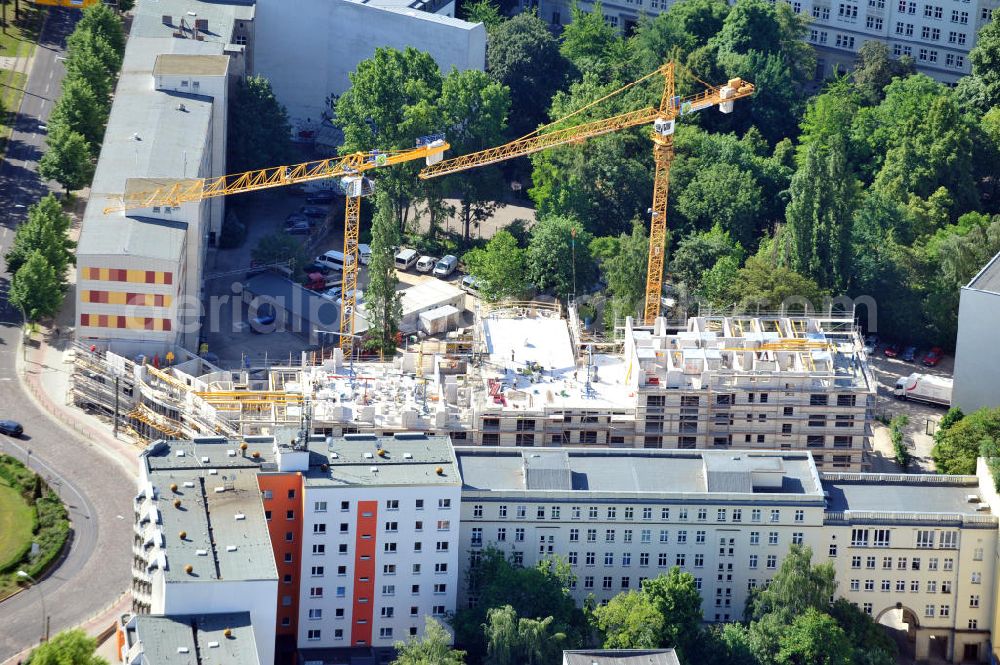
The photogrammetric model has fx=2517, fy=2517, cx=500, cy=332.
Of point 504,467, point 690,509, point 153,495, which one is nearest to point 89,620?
point 153,495

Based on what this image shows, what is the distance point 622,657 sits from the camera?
176 m

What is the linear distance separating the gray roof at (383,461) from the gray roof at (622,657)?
18.7 meters

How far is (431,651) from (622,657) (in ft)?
45.2

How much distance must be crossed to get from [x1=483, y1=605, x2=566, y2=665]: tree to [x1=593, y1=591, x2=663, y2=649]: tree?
177 inches

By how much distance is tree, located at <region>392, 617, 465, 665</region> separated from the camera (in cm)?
17850

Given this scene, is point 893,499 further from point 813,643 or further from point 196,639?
point 196,639

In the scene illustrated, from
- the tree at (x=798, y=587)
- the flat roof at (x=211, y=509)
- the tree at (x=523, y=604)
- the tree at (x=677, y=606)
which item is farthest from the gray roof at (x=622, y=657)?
the flat roof at (x=211, y=509)

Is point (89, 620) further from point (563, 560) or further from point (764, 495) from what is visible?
point (764, 495)

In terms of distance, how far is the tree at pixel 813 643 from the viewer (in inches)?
7343

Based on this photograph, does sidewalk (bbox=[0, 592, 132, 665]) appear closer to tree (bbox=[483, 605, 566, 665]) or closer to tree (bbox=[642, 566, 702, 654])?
tree (bbox=[483, 605, 566, 665])

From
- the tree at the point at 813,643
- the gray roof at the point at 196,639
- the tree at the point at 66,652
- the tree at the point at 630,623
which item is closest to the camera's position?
the gray roof at the point at 196,639

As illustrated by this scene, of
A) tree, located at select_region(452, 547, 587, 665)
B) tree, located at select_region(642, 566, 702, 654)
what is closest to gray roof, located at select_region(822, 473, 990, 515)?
tree, located at select_region(642, 566, 702, 654)

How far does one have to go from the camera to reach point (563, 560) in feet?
632

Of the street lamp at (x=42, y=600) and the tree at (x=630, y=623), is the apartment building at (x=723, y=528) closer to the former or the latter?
the tree at (x=630, y=623)
